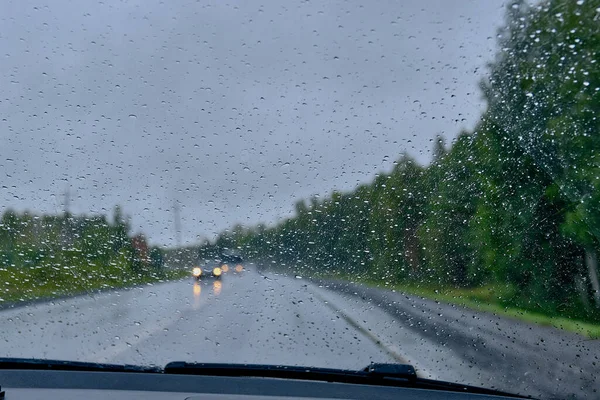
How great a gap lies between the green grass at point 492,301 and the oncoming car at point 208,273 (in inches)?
60.2

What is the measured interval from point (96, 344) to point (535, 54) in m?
3.96

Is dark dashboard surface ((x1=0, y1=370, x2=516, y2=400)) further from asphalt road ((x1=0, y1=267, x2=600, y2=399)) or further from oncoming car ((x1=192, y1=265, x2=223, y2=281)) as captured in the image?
oncoming car ((x1=192, y1=265, x2=223, y2=281))

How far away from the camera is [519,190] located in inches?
209

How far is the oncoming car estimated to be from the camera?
264 inches

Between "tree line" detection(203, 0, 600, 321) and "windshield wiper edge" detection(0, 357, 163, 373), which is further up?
"tree line" detection(203, 0, 600, 321)

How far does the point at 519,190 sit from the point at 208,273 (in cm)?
288

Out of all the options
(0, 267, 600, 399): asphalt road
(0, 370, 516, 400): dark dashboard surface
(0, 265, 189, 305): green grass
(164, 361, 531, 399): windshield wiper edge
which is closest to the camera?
(0, 370, 516, 400): dark dashboard surface

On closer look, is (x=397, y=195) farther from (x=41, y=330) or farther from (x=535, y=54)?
(x=41, y=330)

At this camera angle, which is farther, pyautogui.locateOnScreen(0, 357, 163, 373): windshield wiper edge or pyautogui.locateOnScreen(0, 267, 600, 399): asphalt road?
pyautogui.locateOnScreen(0, 267, 600, 399): asphalt road

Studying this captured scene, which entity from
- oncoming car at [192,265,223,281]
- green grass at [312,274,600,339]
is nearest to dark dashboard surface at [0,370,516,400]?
green grass at [312,274,600,339]

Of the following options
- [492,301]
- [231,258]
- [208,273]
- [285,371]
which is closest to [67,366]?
[285,371]

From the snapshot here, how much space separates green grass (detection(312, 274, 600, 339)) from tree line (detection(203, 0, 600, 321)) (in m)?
0.04

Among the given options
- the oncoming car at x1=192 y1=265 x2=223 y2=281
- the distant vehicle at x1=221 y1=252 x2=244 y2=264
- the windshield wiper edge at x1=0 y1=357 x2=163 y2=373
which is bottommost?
the windshield wiper edge at x1=0 y1=357 x2=163 y2=373

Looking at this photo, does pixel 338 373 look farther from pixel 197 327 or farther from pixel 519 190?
pixel 197 327
